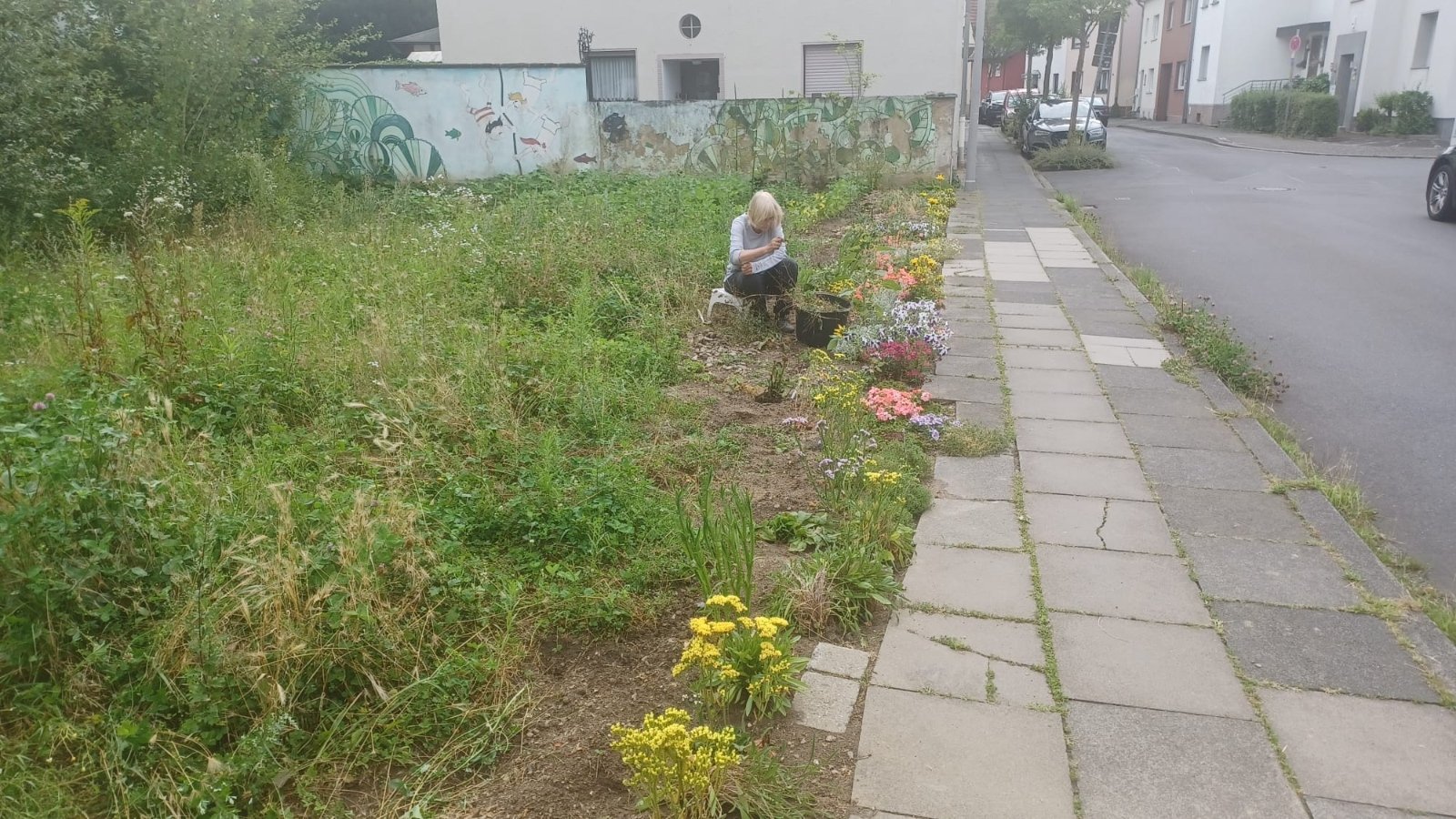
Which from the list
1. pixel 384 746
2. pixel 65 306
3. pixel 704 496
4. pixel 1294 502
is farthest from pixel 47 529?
pixel 1294 502

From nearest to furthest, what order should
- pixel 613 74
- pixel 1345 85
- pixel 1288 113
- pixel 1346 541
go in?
pixel 1346 541 < pixel 613 74 < pixel 1288 113 < pixel 1345 85

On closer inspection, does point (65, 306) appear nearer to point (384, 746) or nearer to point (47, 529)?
point (47, 529)

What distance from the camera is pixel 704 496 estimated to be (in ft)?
11.9

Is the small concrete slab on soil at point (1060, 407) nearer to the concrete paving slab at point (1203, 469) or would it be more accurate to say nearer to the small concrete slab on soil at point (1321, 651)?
the concrete paving slab at point (1203, 469)

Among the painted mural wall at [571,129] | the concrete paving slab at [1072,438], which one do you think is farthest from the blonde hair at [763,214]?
the painted mural wall at [571,129]

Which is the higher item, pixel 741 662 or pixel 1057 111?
pixel 1057 111

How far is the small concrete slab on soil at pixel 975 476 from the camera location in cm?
475

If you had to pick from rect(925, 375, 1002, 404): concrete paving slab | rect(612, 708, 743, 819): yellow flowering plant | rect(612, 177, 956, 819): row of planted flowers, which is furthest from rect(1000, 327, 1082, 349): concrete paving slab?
rect(612, 708, 743, 819): yellow flowering plant

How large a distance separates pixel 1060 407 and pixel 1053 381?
57 cm

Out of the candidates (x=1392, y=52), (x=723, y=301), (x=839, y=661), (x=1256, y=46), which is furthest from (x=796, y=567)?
(x=1256, y=46)

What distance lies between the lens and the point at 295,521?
130 inches

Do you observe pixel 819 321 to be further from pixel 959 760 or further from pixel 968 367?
pixel 959 760

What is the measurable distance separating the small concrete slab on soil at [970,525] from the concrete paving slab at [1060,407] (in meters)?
1.47

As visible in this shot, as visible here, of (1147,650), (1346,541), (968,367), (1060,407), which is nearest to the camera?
(1147,650)
